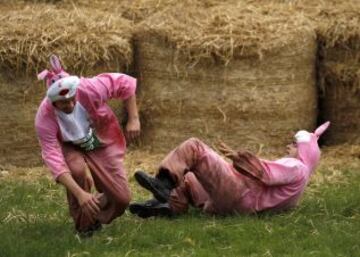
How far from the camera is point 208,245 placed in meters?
6.73

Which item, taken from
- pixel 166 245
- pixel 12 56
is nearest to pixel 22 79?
pixel 12 56

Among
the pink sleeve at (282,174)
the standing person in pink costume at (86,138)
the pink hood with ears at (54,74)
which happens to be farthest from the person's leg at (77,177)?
the pink sleeve at (282,174)

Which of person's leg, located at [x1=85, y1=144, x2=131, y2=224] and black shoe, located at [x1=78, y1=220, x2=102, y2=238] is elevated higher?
person's leg, located at [x1=85, y1=144, x2=131, y2=224]

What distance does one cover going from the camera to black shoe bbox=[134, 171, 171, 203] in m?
7.23

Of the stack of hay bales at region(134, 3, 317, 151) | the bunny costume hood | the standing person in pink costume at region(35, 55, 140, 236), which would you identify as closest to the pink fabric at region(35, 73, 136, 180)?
the standing person in pink costume at region(35, 55, 140, 236)

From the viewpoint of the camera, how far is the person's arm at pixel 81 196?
259 inches

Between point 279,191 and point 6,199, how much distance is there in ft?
7.19

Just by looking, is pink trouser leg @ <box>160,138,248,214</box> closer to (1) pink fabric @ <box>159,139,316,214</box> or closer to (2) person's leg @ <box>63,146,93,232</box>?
(1) pink fabric @ <box>159,139,316,214</box>

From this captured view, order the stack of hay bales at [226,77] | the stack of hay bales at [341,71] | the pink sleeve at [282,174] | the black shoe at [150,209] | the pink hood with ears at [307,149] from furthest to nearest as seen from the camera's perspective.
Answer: the stack of hay bales at [341,71], the stack of hay bales at [226,77], the pink hood with ears at [307,149], the black shoe at [150,209], the pink sleeve at [282,174]

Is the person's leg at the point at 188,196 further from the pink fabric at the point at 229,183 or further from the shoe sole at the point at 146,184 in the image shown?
the shoe sole at the point at 146,184

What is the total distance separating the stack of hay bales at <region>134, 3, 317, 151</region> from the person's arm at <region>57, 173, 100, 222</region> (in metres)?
3.25

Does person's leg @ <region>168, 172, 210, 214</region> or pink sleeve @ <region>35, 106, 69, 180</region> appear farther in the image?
person's leg @ <region>168, 172, 210, 214</region>

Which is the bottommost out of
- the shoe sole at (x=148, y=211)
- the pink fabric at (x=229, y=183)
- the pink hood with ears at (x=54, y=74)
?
the shoe sole at (x=148, y=211)

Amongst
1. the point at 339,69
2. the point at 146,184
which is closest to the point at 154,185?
the point at 146,184
